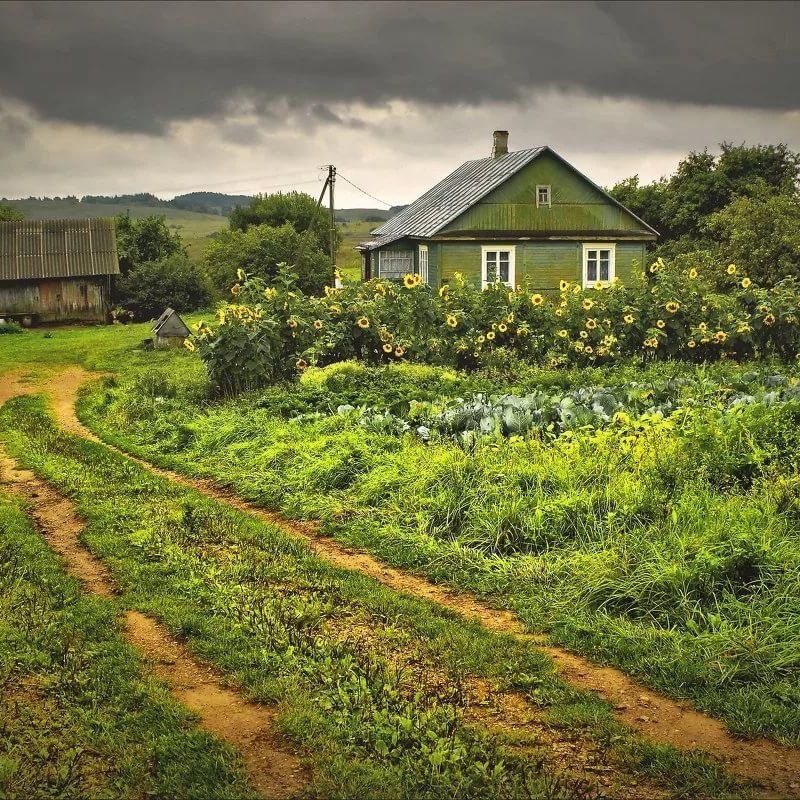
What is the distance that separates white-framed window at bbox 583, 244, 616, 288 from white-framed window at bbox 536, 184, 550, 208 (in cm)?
194

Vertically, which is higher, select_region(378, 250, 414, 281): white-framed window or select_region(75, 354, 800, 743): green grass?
select_region(378, 250, 414, 281): white-framed window

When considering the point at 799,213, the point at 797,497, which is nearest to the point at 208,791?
the point at 797,497

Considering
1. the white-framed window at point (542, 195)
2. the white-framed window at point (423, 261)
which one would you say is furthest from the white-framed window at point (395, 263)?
the white-framed window at point (542, 195)

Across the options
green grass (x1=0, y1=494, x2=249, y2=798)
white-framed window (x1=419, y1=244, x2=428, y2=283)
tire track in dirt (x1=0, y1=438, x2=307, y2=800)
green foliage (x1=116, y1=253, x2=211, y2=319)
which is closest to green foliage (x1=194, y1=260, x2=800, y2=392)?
tire track in dirt (x1=0, y1=438, x2=307, y2=800)

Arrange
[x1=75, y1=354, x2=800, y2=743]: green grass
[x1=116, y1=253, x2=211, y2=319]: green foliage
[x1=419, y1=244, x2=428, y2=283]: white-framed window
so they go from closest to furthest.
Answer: [x1=75, y1=354, x2=800, y2=743]: green grass, [x1=419, y1=244, x2=428, y2=283]: white-framed window, [x1=116, y1=253, x2=211, y2=319]: green foliage

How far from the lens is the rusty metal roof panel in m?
27.9

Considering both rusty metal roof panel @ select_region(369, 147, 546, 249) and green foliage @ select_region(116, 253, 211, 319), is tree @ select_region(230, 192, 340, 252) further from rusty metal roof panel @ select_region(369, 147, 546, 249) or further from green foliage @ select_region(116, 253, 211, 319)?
rusty metal roof panel @ select_region(369, 147, 546, 249)

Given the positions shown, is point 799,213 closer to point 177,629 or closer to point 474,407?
point 474,407

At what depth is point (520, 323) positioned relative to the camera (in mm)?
14328

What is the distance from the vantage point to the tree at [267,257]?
112ft

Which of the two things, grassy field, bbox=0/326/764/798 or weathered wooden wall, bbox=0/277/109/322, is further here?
weathered wooden wall, bbox=0/277/109/322

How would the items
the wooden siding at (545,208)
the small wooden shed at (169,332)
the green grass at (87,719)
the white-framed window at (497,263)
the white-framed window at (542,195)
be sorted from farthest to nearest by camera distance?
the white-framed window at (542,195) → the white-framed window at (497,263) → the wooden siding at (545,208) → the small wooden shed at (169,332) → the green grass at (87,719)

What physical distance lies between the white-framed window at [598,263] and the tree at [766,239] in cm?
431

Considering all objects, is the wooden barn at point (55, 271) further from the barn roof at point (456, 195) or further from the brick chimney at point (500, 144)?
the brick chimney at point (500, 144)
